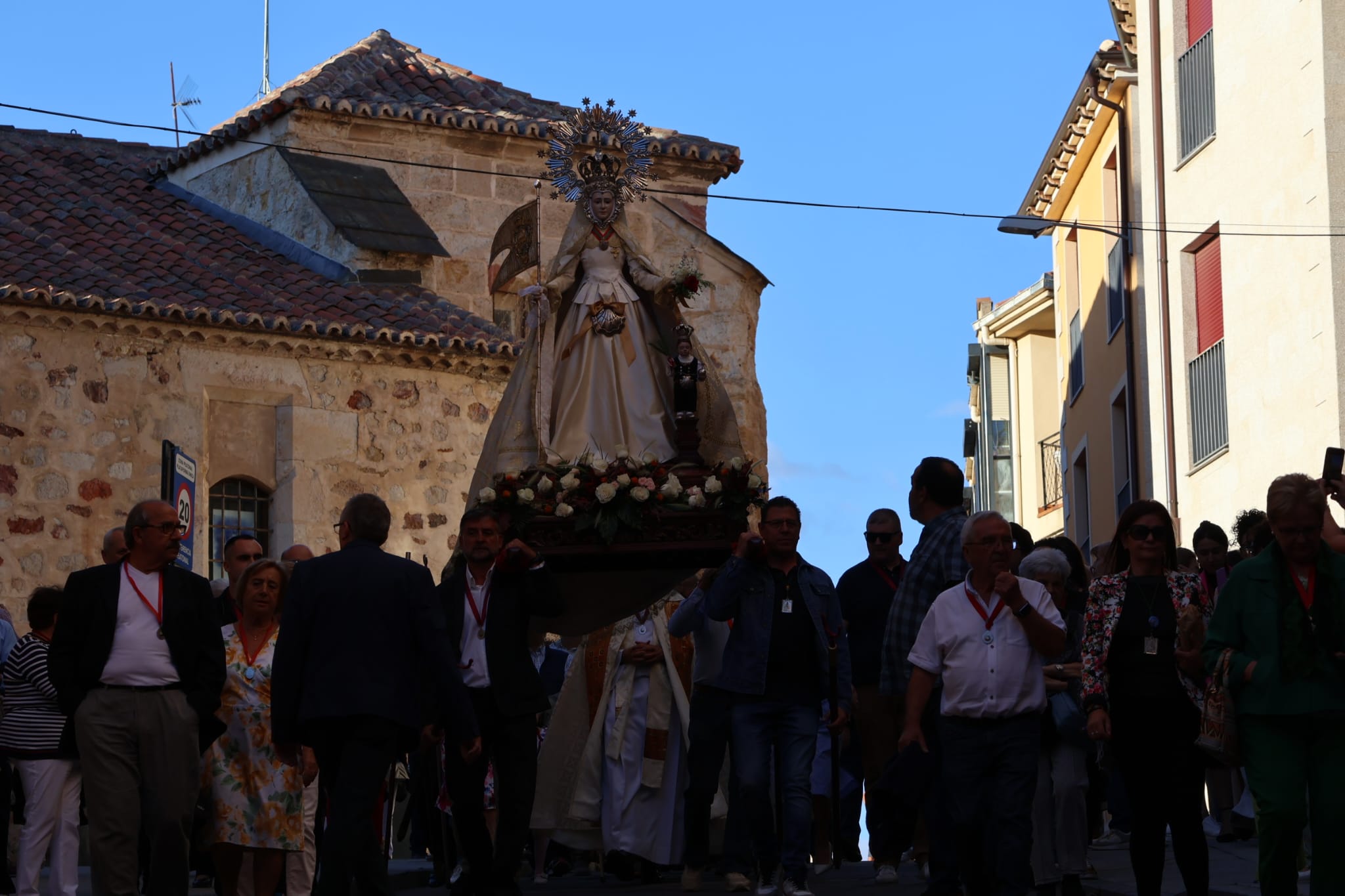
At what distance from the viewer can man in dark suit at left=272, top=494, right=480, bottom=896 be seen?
28.2 ft

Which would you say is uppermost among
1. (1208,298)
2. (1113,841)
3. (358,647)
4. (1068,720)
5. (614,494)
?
(1208,298)

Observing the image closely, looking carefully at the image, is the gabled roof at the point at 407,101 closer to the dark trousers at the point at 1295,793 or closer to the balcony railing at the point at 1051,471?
the balcony railing at the point at 1051,471

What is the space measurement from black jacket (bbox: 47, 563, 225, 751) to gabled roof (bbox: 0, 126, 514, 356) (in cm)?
1127

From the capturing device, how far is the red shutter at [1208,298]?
20328 millimetres

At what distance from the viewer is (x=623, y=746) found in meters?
12.3

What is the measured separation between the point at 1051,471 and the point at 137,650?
26.3 m

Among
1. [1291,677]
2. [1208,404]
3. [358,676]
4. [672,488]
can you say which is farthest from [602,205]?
[1208,404]

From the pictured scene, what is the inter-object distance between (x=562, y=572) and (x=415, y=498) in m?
10.7

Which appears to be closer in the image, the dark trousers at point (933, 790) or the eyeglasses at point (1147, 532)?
the eyeglasses at point (1147, 532)

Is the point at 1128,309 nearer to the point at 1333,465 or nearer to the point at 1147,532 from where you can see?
the point at 1147,532

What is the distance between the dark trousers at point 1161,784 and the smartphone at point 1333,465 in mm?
1137

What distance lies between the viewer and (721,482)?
1177 cm

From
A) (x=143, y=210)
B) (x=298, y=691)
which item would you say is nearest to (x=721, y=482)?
(x=298, y=691)

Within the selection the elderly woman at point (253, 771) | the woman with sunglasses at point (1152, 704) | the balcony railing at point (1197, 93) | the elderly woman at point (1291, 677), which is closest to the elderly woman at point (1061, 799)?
the woman with sunglasses at point (1152, 704)
